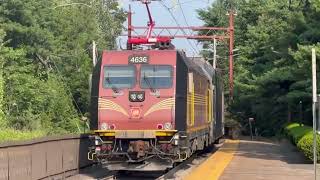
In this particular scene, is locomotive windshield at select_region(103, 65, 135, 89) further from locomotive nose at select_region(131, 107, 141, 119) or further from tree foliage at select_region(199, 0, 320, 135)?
tree foliage at select_region(199, 0, 320, 135)

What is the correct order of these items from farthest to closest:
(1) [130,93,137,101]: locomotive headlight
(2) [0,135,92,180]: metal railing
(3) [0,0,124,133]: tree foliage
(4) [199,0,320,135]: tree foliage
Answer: (3) [0,0,124,133]: tree foliage
(4) [199,0,320,135]: tree foliage
(1) [130,93,137,101]: locomotive headlight
(2) [0,135,92,180]: metal railing

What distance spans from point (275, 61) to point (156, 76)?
83.2ft

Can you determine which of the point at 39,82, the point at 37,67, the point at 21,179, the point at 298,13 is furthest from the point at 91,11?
the point at 21,179

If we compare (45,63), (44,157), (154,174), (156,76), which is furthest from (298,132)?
(45,63)

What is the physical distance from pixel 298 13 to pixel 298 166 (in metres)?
13.6

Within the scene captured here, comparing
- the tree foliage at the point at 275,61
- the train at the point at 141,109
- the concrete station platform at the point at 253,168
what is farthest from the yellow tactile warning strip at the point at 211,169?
the tree foliage at the point at 275,61

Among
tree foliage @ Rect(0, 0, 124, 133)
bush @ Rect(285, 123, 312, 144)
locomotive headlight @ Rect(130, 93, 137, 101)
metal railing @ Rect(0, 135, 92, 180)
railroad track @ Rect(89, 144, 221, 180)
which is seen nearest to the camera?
metal railing @ Rect(0, 135, 92, 180)

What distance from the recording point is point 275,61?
4391cm

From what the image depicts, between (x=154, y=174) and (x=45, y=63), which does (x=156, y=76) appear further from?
(x=45, y=63)

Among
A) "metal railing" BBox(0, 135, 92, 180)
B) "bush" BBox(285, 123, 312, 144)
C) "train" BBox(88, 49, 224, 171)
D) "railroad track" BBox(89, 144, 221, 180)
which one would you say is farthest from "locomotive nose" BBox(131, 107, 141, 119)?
"bush" BBox(285, 123, 312, 144)

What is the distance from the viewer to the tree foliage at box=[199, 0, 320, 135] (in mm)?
32562

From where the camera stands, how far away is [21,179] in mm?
16000

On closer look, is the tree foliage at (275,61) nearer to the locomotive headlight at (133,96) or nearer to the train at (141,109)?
the train at (141,109)

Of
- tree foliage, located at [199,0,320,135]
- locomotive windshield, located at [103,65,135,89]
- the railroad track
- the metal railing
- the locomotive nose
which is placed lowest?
the railroad track
